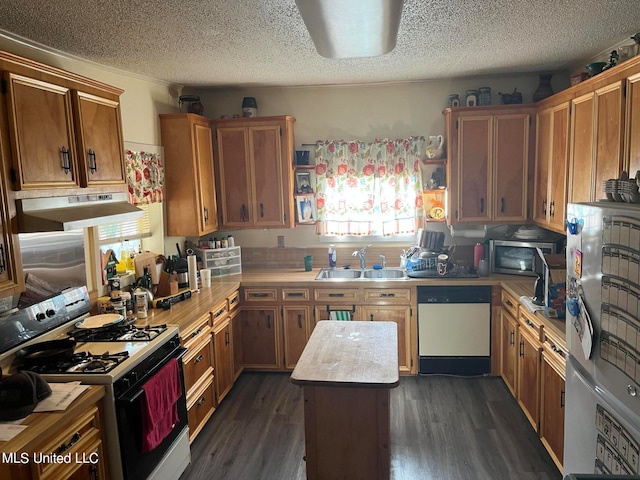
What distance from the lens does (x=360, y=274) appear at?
4605mm

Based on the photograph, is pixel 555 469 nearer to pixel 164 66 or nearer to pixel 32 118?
pixel 32 118

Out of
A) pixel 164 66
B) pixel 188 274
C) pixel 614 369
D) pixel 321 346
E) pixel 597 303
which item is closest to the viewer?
pixel 614 369

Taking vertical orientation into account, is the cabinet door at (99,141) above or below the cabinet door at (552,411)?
above

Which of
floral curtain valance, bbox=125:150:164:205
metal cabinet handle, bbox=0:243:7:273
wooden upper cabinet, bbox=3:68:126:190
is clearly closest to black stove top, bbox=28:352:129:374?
metal cabinet handle, bbox=0:243:7:273

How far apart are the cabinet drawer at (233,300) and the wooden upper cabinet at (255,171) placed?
2.30 feet

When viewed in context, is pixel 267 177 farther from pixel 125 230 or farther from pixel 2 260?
pixel 2 260

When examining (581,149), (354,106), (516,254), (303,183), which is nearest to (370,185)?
(303,183)

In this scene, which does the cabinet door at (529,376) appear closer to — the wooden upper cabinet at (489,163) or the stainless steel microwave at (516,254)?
the stainless steel microwave at (516,254)

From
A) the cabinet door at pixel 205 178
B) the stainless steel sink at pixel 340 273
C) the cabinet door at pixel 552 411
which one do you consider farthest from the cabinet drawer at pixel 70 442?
the stainless steel sink at pixel 340 273

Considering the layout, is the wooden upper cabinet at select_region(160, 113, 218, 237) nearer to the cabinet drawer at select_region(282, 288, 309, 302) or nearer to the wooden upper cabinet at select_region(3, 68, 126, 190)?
the cabinet drawer at select_region(282, 288, 309, 302)

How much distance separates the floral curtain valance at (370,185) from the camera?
4586mm

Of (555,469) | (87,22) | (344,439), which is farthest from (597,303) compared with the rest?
(87,22)

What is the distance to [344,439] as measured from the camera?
2471 mm

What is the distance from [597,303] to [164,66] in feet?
10.3
